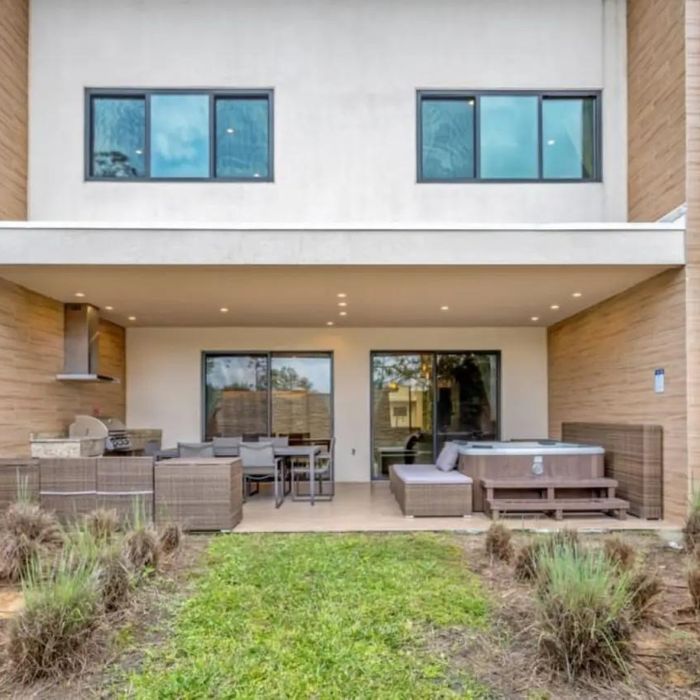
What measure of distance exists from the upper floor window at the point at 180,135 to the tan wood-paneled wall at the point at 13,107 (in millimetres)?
853

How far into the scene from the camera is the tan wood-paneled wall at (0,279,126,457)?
22.9ft

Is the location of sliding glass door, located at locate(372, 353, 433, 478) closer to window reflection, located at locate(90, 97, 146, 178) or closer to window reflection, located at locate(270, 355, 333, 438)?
window reflection, located at locate(270, 355, 333, 438)

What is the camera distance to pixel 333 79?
8242 millimetres

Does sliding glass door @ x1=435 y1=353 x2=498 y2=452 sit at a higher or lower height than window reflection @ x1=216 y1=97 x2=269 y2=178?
lower

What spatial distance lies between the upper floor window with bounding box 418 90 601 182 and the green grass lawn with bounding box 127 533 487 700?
5305 millimetres

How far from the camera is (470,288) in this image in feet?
25.7

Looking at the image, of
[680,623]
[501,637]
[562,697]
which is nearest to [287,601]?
[501,637]

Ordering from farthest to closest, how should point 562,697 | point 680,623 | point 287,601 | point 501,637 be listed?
point 287,601
point 680,623
point 501,637
point 562,697

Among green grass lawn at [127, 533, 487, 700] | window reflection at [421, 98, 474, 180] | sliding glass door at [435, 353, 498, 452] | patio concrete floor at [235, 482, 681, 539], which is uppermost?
window reflection at [421, 98, 474, 180]

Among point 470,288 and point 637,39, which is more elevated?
point 637,39

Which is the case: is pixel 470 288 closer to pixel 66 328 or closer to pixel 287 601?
pixel 287 601

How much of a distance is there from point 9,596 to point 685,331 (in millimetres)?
6898

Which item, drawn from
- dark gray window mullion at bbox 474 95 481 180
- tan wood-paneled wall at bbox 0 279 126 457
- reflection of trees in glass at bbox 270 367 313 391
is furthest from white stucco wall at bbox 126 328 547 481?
dark gray window mullion at bbox 474 95 481 180

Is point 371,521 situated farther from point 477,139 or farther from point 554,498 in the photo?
point 477,139
